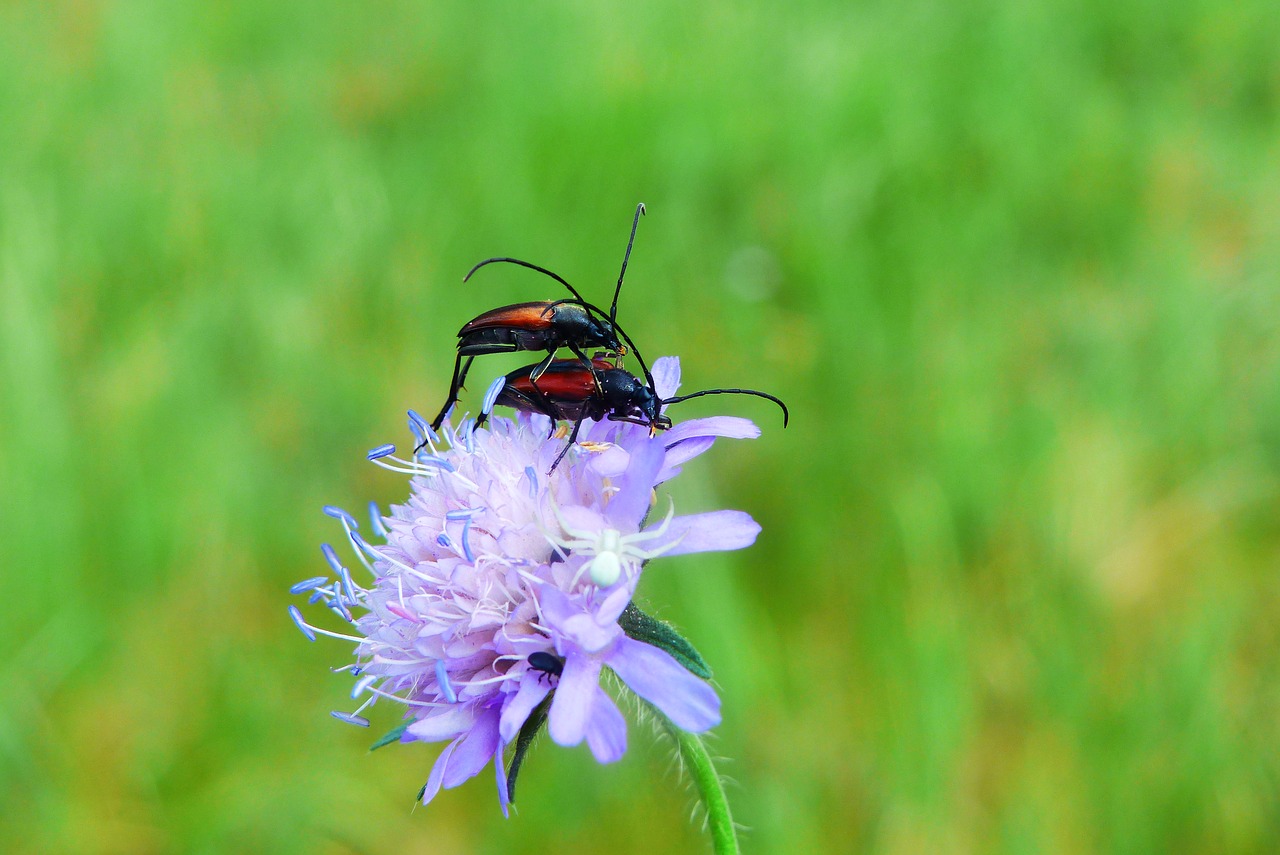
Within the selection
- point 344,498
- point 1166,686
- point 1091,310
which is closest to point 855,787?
point 1166,686

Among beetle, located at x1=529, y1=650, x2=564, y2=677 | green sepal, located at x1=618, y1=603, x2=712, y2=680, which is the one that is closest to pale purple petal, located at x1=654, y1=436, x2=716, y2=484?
green sepal, located at x1=618, y1=603, x2=712, y2=680

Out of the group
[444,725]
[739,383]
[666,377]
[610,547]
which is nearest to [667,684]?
[610,547]

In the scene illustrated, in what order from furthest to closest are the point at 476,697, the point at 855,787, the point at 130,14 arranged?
1. the point at 130,14
2. the point at 855,787
3. the point at 476,697

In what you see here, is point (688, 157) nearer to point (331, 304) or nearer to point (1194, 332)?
point (331, 304)

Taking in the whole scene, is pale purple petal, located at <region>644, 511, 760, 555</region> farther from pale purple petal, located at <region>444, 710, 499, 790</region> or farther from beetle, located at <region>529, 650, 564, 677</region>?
pale purple petal, located at <region>444, 710, 499, 790</region>

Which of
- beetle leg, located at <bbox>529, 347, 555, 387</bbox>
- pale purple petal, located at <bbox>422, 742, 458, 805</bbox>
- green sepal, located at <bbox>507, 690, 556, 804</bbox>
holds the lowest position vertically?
pale purple petal, located at <bbox>422, 742, 458, 805</bbox>

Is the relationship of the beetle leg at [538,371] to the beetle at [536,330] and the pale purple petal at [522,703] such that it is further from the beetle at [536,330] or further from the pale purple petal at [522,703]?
the pale purple petal at [522,703]
